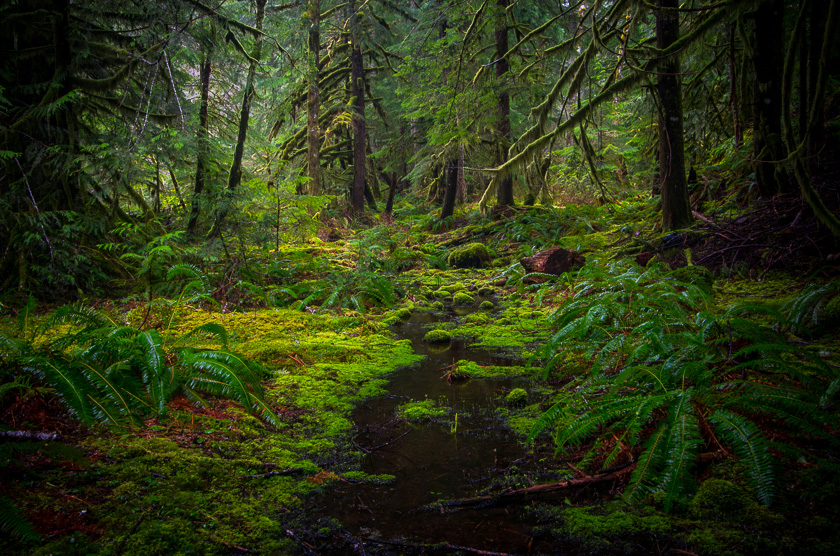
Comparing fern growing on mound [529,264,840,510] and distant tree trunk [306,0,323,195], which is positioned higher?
distant tree trunk [306,0,323,195]

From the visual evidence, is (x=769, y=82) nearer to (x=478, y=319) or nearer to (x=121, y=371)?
(x=478, y=319)

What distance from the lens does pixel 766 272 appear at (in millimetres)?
4730

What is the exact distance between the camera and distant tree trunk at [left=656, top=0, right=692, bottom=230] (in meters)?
5.87

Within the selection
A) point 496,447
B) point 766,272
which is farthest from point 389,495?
point 766,272

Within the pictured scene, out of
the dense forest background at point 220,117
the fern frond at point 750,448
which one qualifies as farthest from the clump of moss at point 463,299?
the fern frond at point 750,448

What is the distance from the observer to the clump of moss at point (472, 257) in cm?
1114

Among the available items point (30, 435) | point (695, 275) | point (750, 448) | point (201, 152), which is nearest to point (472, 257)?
point (695, 275)

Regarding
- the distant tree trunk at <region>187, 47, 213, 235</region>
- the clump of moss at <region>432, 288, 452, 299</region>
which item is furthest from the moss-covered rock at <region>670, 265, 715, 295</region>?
the distant tree trunk at <region>187, 47, 213, 235</region>

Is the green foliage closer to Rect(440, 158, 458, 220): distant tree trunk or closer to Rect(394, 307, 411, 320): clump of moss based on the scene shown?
Rect(394, 307, 411, 320): clump of moss

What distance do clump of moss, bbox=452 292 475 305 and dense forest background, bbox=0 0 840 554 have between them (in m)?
0.06

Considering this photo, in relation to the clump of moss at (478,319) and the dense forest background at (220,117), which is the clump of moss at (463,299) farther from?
the dense forest background at (220,117)

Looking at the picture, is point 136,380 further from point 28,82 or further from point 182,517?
point 28,82

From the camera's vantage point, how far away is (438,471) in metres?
2.29

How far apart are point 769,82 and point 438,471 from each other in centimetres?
647
